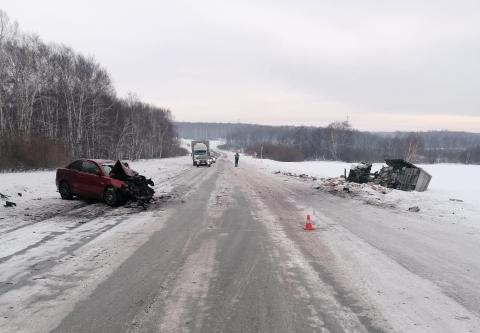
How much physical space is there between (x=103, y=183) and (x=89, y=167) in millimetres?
1090

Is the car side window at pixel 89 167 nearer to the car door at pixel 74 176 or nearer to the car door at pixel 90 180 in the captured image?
the car door at pixel 90 180

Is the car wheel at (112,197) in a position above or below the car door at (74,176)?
below

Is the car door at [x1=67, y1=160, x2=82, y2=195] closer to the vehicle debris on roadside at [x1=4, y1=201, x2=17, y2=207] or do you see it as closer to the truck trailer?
the vehicle debris on roadside at [x1=4, y1=201, x2=17, y2=207]

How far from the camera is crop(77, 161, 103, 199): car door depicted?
13.4 meters

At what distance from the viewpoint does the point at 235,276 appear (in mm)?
6109

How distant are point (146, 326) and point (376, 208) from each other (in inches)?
459

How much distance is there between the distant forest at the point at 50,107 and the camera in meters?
27.9

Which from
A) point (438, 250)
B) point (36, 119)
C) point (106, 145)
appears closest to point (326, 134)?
point (106, 145)

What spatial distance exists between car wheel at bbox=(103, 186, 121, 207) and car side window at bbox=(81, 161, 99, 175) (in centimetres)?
98

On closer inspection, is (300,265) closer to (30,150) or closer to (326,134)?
(30,150)

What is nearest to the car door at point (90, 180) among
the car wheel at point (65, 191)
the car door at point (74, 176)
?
the car door at point (74, 176)

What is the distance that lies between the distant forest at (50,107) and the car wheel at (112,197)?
16.5m

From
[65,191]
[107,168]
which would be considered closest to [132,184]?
[107,168]

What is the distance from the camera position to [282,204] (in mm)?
14508
